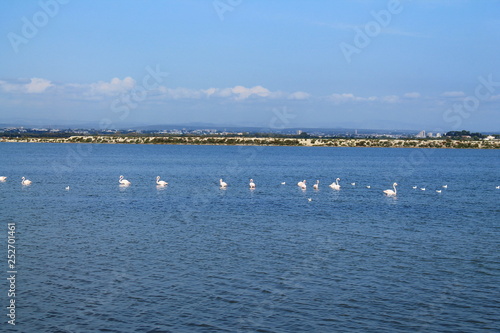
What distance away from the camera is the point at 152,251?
71.4ft

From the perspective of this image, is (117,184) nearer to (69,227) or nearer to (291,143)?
(69,227)

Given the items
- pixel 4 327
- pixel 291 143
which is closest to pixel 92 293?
pixel 4 327

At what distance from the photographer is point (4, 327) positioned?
547 inches

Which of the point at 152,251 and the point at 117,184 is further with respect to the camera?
the point at 117,184

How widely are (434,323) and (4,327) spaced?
10.8m

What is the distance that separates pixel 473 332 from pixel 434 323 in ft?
3.24

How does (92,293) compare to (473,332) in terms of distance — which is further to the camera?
(92,293)

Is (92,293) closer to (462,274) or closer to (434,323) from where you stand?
(434,323)

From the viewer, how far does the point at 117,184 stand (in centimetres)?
A: 4938

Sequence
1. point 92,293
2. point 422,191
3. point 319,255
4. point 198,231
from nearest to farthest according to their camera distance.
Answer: point 92,293 < point 319,255 < point 198,231 < point 422,191

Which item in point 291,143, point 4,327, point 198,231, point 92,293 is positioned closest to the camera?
point 4,327

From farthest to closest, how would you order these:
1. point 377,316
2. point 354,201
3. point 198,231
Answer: point 354,201
point 198,231
point 377,316

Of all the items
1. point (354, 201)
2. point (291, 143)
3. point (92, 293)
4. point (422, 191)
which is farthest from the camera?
point (291, 143)

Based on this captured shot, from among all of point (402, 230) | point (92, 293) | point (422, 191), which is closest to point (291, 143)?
point (422, 191)
